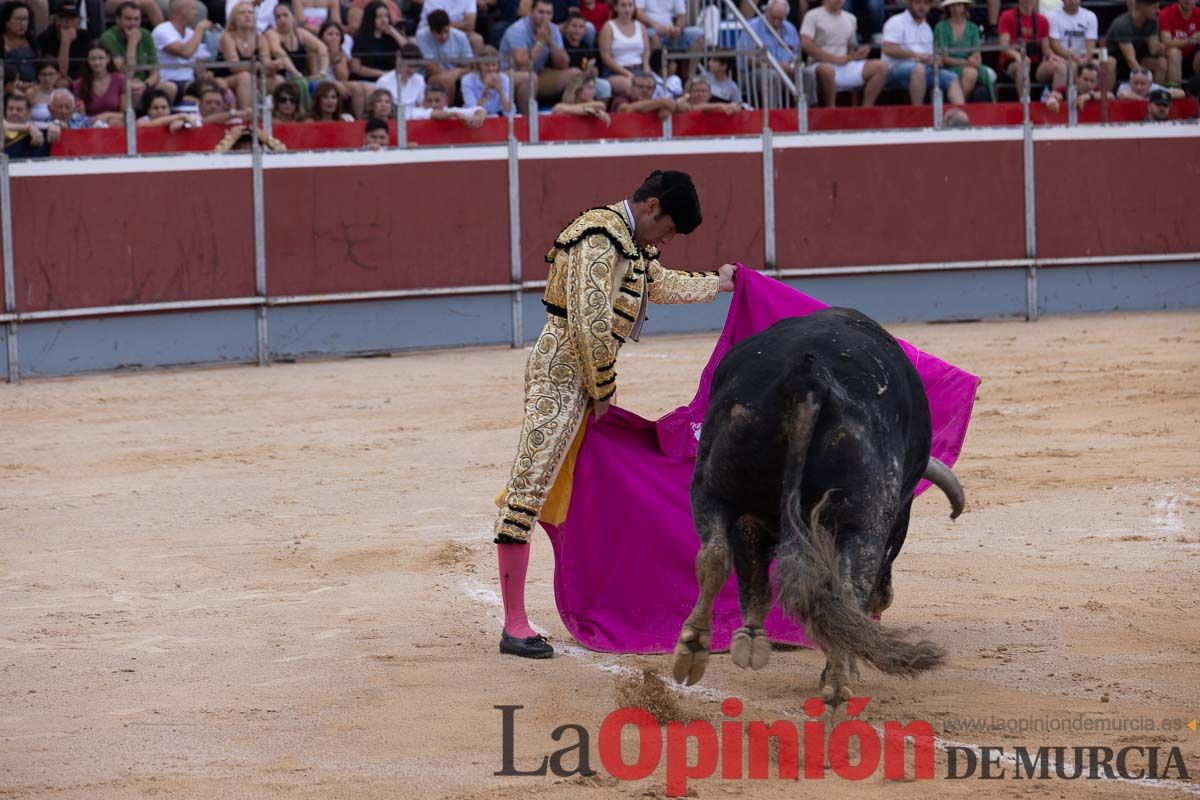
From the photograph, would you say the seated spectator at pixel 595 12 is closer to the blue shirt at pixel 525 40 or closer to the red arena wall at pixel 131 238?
the blue shirt at pixel 525 40

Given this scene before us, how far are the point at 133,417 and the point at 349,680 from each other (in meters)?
4.84

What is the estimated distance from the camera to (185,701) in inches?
151

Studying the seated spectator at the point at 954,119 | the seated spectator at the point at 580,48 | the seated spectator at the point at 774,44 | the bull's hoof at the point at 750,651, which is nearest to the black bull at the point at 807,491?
the bull's hoof at the point at 750,651

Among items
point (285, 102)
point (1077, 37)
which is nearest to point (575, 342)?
point (285, 102)

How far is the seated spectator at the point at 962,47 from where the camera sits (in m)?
12.0

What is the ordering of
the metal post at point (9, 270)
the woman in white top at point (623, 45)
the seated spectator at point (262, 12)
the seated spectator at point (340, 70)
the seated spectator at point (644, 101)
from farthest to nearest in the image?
1. the woman in white top at point (623, 45)
2. the seated spectator at point (644, 101)
3. the seated spectator at point (340, 70)
4. the seated spectator at point (262, 12)
5. the metal post at point (9, 270)

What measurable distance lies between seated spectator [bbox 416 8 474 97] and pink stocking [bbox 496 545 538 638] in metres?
7.04

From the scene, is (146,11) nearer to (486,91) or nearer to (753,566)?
(486,91)

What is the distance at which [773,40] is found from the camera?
12.2 metres

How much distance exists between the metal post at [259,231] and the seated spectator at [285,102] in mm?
179

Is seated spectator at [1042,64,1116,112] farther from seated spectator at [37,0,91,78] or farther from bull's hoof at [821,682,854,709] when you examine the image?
bull's hoof at [821,682,854,709]

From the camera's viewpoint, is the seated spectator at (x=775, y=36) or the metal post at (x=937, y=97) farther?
the seated spectator at (x=775, y=36)

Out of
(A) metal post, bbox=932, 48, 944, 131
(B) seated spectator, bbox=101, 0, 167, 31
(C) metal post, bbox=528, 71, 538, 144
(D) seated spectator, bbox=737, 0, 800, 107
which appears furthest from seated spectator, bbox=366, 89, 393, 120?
(A) metal post, bbox=932, 48, 944, 131

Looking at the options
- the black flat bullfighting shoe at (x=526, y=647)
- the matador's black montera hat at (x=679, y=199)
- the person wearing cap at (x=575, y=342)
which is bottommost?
the black flat bullfighting shoe at (x=526, y=647)
